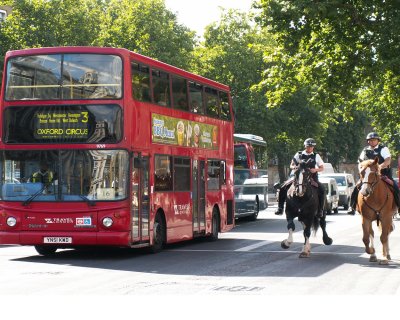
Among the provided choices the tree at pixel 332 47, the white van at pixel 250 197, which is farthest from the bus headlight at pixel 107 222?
the white van at pixel 250 197

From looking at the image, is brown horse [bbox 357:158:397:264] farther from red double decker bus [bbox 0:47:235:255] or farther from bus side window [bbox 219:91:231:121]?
bus side window [bbox 219:91:231:121]

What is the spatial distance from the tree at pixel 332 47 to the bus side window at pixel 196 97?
19.5 feet

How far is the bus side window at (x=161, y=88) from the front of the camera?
68.4 ft

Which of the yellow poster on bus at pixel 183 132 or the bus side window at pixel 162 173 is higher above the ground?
the yellow poster on bus at pixel 183 132

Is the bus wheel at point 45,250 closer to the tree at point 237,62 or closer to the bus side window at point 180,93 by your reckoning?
the bus side window at point 180,93

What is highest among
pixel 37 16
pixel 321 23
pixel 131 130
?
pixel 37 16

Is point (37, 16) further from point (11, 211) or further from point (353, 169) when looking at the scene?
point (353, 169)

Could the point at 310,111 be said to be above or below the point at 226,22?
below

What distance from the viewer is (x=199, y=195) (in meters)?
24.1

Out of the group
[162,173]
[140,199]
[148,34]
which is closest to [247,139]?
[162,173]

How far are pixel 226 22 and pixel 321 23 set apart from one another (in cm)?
4507

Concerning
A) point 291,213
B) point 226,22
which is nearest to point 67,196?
point 291,213

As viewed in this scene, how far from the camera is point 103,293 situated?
12.9 meters

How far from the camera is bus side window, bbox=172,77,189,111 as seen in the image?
2219 centimetres
